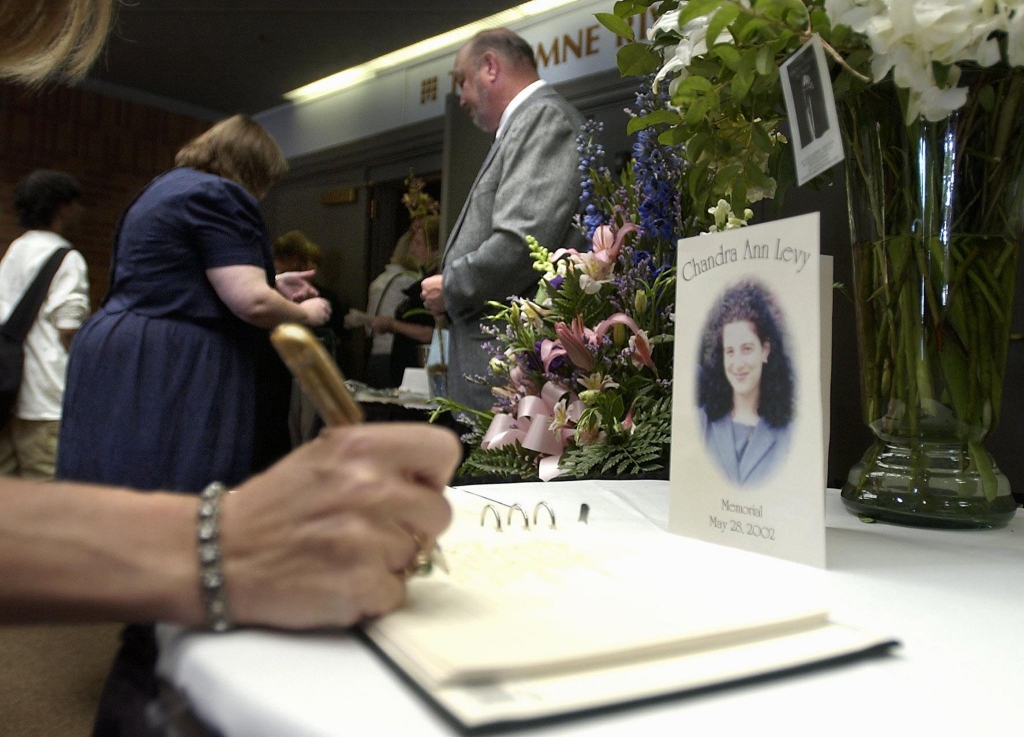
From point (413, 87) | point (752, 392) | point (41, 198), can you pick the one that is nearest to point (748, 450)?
point (752, 392)

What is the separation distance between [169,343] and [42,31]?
99cm

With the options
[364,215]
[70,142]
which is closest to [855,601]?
[364,215]

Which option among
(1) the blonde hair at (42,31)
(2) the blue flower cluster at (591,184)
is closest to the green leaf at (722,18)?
(2) the blue flower cluster at (591,184)

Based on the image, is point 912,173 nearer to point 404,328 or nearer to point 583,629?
point 583,629

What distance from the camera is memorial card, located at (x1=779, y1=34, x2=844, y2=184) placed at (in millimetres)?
564

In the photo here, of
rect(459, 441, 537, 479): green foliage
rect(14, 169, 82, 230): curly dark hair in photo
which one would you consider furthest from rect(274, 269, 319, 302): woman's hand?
rect(459, 441, 537, 479): green foliage

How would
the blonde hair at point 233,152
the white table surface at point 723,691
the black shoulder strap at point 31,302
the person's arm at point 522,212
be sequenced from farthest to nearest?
the black shoulder strap at point 31,302
the blonde hair at point 233,152
the person's arm at point 522,212
the white table surface at point 723,691

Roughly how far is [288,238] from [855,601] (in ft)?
13.4

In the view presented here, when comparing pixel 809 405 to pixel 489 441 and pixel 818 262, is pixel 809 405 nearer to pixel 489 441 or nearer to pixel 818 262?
pixel 818 262

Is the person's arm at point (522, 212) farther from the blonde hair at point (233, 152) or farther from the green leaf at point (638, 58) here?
the green leaf at point (638, 58)

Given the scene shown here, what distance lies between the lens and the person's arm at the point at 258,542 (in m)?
0.36

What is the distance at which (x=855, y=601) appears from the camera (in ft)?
1.61

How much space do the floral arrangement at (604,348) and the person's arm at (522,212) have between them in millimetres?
595

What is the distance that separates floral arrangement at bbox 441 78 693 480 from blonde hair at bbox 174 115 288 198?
3.95 feet
